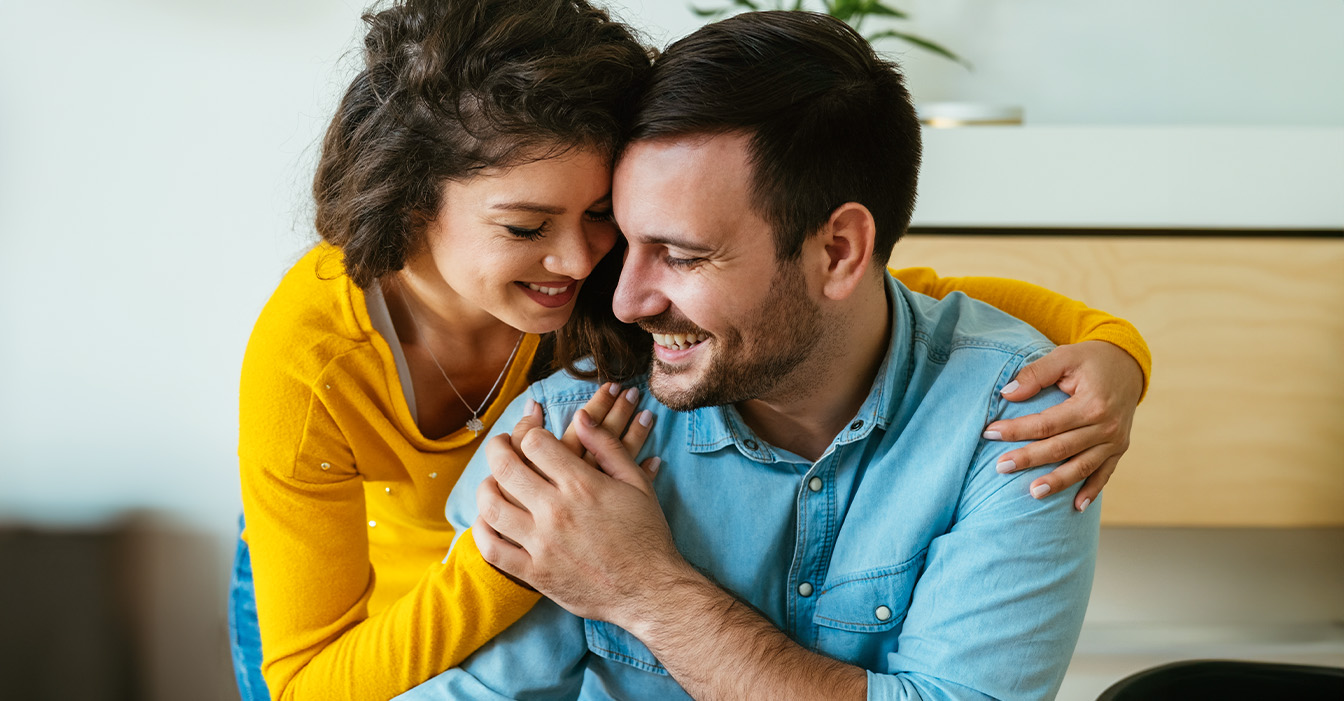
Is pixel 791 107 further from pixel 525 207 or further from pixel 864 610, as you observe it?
pixel 864 610

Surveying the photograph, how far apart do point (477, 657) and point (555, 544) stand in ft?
0.64

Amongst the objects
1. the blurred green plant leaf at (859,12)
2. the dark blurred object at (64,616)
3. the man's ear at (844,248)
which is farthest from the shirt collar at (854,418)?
the dark blurred object at (64,616)

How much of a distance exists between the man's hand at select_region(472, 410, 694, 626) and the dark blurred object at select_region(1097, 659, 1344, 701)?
841 millimetres

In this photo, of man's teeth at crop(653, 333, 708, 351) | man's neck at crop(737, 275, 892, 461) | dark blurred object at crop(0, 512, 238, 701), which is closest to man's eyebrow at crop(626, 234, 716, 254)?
man's teeth at crop(653, 333, 708, 351)

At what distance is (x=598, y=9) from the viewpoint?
1170 millimetres

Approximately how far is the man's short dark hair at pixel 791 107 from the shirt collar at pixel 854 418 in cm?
15

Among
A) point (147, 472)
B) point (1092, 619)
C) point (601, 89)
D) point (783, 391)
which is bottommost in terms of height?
point (1092, 619)

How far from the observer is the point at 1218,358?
1771 millimetres

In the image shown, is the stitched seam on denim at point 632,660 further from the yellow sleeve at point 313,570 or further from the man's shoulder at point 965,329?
the man's shoulder at point 965,329

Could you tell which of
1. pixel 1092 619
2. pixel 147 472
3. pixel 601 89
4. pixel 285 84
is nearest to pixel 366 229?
pixel 601 89

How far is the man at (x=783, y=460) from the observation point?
1036 millimetres

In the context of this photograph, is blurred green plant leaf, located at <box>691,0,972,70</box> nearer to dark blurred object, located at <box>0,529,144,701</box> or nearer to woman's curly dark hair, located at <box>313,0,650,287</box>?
woman's curly dark hair, located at <box>313,0,650,287</box>

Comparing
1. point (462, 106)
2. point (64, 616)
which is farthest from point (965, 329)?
point (64, 616)

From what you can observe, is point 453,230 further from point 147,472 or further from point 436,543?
point 147,472
